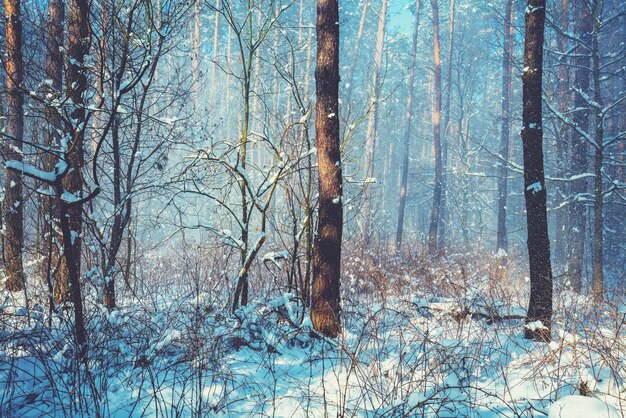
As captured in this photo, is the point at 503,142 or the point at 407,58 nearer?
the point at 503,142

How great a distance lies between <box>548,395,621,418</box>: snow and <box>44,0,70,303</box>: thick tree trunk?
A: 13.8 ft

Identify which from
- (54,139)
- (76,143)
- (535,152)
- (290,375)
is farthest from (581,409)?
(54,139)

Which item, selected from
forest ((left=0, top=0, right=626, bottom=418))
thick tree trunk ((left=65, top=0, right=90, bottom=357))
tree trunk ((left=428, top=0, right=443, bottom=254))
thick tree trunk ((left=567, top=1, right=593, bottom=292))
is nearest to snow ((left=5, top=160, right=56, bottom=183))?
forest ((left=0, top=0, right=626, bottom=418))

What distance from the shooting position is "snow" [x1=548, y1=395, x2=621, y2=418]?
2.04 metres

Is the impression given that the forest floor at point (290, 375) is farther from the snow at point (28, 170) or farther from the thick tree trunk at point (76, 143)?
the snow at point (28, 170)

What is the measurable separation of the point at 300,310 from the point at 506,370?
218 cm

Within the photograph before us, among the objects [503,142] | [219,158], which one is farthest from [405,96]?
[219,158]

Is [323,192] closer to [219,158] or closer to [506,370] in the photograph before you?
[219,158]

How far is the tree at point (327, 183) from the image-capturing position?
4.06 metres

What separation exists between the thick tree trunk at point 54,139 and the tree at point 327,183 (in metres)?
2.60

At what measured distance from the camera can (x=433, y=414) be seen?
7.72 feet

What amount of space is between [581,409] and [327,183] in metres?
2.88

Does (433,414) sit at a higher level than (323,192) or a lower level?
lower

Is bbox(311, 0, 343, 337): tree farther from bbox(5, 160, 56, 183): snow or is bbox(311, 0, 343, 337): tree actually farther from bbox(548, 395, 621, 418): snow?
bbox(5, 160, 56, 183): snow
